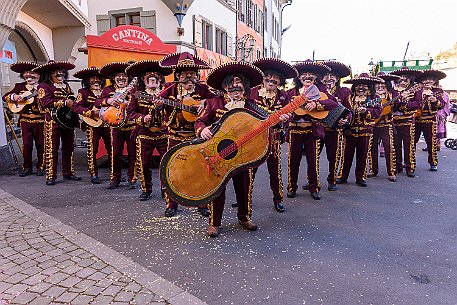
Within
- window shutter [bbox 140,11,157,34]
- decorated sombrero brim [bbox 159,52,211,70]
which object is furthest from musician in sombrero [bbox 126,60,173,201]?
window shutter [bbox 140,11,157,34]

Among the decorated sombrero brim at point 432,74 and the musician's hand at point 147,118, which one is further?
the decorated sombrero brim at point 432,74

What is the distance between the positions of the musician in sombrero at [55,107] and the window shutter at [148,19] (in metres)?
8.55

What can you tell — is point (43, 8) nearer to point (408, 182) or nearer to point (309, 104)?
point (309, 104)

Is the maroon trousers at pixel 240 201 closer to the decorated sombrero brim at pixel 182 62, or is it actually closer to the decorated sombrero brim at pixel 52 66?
the decorated sombrero brim at pixel 182 62

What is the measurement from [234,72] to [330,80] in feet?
9.15

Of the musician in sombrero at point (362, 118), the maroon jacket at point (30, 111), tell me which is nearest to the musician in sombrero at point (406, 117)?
the musician in sombrero at point (362, 118)

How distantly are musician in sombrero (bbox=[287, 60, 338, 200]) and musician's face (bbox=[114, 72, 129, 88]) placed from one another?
2.95 m

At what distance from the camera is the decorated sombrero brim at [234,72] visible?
13.3 ft

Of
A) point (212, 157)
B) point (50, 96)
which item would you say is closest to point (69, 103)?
point (50, 96)

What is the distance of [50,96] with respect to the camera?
6.85 meters

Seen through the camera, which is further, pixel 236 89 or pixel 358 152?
pixel 358 152

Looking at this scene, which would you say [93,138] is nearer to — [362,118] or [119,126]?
[119,126]

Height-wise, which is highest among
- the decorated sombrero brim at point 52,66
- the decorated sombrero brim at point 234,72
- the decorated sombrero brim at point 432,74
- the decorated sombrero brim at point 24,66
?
the decorated sombrero brim at point 24,66

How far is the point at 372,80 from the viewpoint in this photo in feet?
21.6
